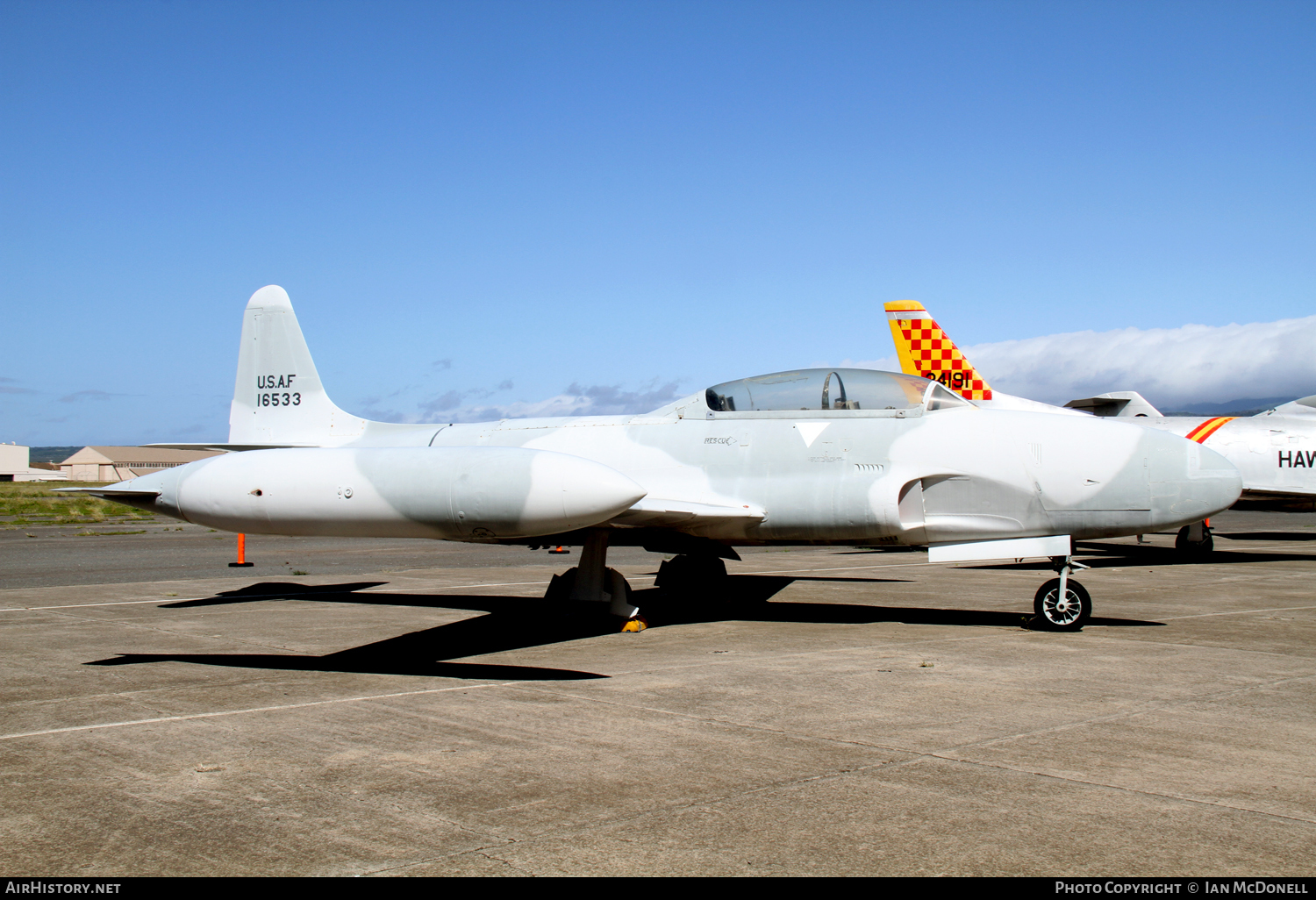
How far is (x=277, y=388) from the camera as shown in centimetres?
1347

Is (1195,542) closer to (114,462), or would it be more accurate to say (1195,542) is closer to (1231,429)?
(1231,429)

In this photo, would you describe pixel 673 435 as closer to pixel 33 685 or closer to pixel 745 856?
pixel 33 685

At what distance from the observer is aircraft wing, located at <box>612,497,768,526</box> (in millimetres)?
9078

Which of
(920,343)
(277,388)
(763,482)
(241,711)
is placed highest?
(920,343)

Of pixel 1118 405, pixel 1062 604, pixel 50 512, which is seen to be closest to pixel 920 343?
pixel 1118 405

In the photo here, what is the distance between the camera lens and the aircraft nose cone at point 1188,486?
908 cm

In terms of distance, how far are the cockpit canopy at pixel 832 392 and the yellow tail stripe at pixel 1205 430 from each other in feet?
43.2

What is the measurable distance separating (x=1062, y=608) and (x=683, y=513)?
149 inches

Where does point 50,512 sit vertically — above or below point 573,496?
below

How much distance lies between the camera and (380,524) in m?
7.49

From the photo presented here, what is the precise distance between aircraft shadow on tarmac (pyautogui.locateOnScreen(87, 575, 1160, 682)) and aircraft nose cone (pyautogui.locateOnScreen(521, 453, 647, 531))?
121 centimetres

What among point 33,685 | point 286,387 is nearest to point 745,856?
point 33,685

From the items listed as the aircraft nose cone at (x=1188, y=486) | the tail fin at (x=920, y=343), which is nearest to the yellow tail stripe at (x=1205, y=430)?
the tail fin at (x=920, y=343)
